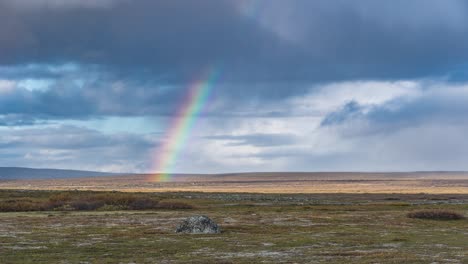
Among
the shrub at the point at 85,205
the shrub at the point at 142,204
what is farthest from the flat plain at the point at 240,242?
the shrub at the point at 142,204

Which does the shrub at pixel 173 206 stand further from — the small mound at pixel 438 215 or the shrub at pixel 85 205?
the small mound at pixel 438 215

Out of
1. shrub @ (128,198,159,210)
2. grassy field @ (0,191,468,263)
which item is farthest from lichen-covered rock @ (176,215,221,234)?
shrub @ (128,198,159,210)

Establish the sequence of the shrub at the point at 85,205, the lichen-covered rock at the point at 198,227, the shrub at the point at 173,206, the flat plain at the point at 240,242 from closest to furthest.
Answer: the flat plain at the point at 240,242 → the lichen-covered rock at the point at 198,227 → the shrub at the point at 85,205 → the shrub at the point at 173,206

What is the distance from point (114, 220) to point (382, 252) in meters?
34.7

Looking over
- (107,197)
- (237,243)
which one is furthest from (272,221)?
(107,197)

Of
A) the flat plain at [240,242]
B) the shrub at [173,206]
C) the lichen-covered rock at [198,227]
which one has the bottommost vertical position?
the flat plain at [240,242]

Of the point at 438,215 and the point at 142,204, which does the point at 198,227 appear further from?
the point at 142,204

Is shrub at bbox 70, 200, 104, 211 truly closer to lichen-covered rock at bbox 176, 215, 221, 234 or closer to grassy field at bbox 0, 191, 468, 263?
grassy field at bbox 0, 191, 468, 263

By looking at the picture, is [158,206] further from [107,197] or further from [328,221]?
[328,221]

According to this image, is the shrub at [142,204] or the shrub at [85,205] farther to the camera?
the shrub at [142,204]

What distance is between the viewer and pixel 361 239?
42.2m

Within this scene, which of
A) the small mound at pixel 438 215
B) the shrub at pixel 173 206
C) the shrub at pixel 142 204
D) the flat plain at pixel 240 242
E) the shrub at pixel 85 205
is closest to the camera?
the flat plain at pixel 240 242

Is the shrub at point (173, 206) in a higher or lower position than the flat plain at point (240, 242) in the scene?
higher

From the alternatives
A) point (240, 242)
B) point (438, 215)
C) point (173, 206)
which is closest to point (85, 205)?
point (173, 206)
